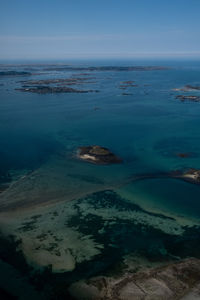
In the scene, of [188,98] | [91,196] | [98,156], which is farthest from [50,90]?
[91,196]

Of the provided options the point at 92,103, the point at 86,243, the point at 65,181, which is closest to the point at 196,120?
the point at 92,103

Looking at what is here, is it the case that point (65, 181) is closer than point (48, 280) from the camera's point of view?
No

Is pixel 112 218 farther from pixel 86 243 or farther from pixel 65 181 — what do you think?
pixel 65 181

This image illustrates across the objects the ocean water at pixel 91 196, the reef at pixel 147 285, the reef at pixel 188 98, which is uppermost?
the reef at pixel 188 98

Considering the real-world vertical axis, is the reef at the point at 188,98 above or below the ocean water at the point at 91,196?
above

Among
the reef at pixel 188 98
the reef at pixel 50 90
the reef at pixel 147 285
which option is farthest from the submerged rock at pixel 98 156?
the reef at pixel 50 90

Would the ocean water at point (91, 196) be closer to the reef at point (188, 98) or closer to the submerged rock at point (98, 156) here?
the submerged rock at point (98, 156)

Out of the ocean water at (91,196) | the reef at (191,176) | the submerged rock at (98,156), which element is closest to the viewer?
the ocean water at (91,196)
